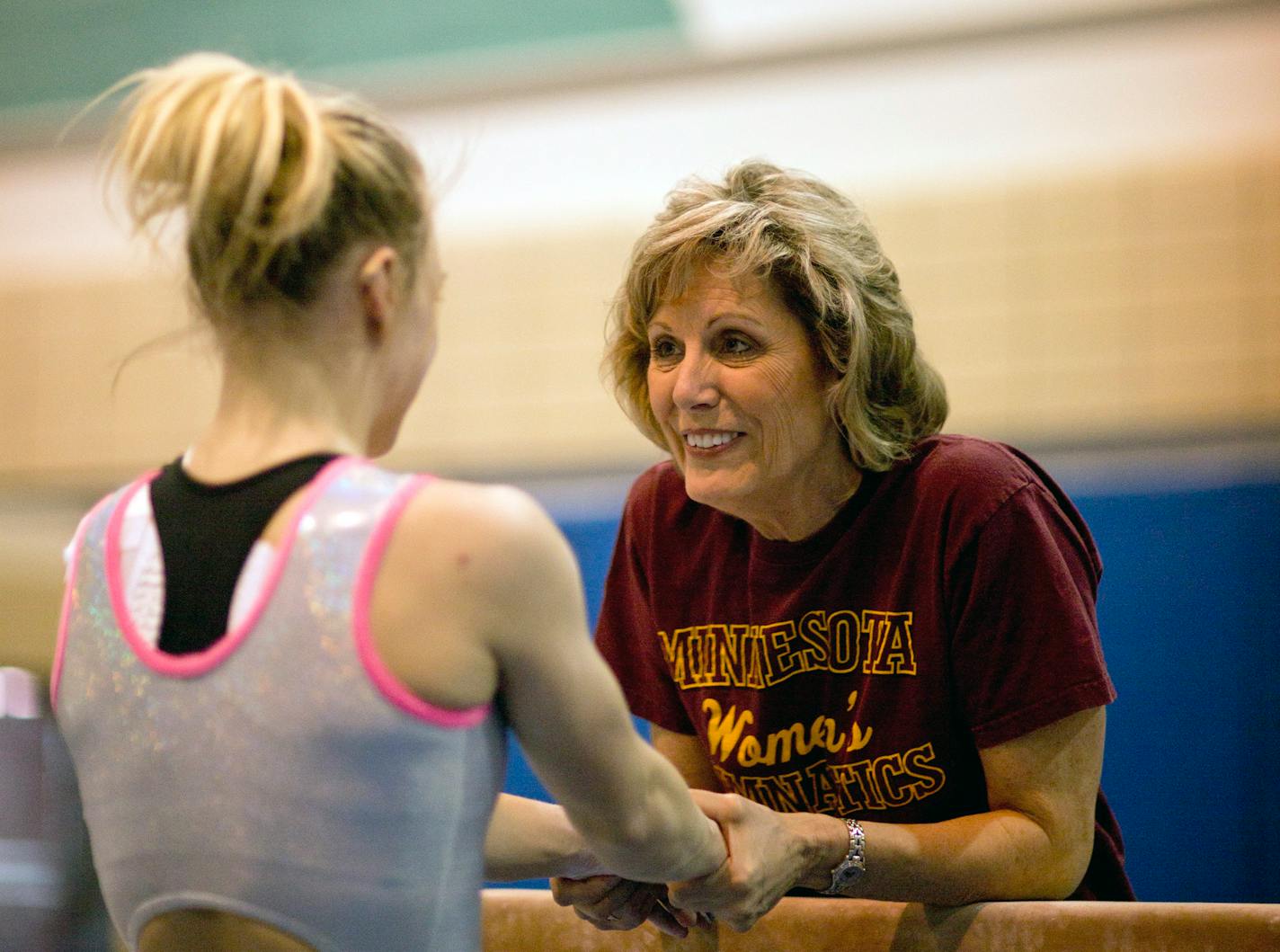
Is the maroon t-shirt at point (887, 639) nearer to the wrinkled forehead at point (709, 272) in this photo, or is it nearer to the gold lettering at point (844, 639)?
the gold lettering at point (844, 639)

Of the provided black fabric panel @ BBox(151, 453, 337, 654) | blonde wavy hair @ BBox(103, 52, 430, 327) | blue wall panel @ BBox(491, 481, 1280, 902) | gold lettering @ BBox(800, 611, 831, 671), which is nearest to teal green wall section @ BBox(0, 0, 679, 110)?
blue wall panel @ BBox(491, 481, 1280, 902)

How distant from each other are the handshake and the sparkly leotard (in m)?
0.42

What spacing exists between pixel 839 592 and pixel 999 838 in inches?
14.1

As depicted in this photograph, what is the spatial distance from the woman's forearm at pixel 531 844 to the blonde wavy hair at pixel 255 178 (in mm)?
653

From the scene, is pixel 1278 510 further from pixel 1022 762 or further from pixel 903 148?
pixel 1022 762

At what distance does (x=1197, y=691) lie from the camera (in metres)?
2.85

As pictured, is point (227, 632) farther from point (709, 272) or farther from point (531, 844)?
point (709, 272)

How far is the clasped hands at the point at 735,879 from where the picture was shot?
1.35 metres

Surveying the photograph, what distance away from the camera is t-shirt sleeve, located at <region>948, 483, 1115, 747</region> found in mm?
1484

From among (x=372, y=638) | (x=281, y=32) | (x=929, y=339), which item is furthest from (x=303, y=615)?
(x=281, y=32)

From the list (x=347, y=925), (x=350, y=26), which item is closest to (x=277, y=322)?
(x=347, y=925)

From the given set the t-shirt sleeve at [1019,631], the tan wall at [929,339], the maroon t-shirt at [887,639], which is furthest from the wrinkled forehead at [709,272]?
the tan wall at [929,339]

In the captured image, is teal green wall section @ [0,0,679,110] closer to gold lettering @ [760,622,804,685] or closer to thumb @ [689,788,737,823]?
gold lettering @ [760,622,804,685]

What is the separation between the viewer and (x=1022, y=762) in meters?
1.51
